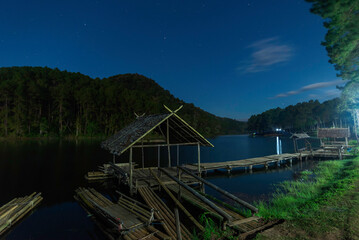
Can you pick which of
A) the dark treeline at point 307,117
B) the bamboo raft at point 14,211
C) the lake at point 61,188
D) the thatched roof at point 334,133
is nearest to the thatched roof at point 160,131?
the lake at point 61,188

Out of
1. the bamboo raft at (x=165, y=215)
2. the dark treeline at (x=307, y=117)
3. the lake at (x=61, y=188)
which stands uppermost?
the dark treeline at (x=307, y=117)

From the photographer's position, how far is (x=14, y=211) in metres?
10.8

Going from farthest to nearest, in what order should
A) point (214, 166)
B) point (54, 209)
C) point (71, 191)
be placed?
point (214, 166)
point (71, 191)
point (54, 209)

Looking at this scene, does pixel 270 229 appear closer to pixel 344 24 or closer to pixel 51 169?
pixel 344 24

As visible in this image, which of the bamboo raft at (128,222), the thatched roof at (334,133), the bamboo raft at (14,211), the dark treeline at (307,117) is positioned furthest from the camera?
the dark treeline at (307,117)

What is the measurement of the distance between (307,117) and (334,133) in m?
100

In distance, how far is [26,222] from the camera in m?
10.6

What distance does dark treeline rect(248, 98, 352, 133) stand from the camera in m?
106

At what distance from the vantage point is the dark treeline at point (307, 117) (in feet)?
347

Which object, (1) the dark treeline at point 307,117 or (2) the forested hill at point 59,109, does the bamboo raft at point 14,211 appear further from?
(1) the dark treeline at point 307,117

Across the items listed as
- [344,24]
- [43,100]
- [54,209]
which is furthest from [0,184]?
[43,100]

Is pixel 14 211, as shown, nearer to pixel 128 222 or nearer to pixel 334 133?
pixel 128 222

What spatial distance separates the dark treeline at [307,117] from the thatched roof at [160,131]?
10047cm

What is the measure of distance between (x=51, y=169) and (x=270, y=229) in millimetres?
25724
